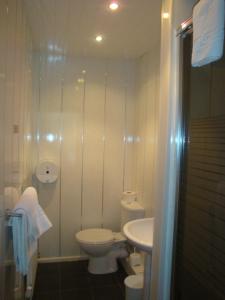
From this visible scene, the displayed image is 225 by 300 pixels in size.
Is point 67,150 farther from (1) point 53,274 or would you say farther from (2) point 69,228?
(1) point 53,274

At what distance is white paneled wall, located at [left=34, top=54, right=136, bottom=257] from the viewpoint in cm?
303

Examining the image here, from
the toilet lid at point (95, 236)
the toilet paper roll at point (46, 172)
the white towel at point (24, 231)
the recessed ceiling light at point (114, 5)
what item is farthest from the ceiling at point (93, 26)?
the toilet lid at point (95, 236)

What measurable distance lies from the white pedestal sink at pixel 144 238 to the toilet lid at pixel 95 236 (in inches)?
30.6

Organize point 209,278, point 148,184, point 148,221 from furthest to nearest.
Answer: point 148,184, point 148,221, point 209,278

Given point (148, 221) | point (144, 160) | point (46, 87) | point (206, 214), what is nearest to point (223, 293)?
point (206, 214)

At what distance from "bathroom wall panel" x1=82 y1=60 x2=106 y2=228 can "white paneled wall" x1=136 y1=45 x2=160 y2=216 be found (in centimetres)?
46

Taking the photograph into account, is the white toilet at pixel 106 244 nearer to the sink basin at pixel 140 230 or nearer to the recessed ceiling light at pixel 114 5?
the sink basin at pixel 140 230

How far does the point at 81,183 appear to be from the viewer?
3164mm

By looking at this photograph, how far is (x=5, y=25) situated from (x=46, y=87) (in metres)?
1.69

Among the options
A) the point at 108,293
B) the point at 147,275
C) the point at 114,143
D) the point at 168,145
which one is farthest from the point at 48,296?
the point at 168,145

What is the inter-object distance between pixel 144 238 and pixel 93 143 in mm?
1487

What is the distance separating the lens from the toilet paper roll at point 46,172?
2908 millimetres

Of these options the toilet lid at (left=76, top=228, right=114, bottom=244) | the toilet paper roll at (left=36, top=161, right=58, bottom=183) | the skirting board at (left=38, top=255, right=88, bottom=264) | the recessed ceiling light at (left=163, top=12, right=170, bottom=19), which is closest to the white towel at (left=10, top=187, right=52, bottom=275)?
the toilet lid at (left=76, top=228, right=114, bottom=244)

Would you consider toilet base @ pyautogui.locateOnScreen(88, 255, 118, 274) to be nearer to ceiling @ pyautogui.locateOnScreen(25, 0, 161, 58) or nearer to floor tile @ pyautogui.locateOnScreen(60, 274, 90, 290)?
floor tile @ pyautogui.locateOnScreen(60, 274, 90, 290)
